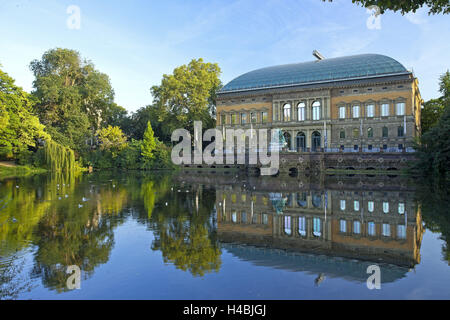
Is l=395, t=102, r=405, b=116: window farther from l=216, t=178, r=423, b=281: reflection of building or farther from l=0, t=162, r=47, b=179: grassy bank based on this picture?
l=0, t=162, r=47, b=179: grassy bank

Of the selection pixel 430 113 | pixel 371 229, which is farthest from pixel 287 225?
pixel 430 113

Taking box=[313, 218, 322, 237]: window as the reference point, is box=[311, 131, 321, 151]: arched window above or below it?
above

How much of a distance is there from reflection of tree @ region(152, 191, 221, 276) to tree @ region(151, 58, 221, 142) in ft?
142

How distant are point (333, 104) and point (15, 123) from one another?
4430 centimetres

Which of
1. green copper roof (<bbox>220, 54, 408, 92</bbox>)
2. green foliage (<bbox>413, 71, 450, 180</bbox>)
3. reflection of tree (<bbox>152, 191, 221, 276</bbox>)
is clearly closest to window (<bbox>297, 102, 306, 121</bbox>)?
green copper roof (<bbox>220, 54, 408, 92</bbox>)

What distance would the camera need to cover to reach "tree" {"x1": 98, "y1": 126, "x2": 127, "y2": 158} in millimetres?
53688

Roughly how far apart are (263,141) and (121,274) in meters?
46.7

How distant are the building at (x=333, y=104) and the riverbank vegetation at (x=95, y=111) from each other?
5.50 metres

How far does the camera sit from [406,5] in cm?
889

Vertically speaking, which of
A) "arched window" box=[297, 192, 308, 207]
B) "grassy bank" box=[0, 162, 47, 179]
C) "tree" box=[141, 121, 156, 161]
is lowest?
"arched window" box=[297, 192, 308, 207]

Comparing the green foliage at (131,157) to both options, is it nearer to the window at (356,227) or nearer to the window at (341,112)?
the window at (341,112)

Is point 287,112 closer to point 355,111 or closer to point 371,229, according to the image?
point 355,111

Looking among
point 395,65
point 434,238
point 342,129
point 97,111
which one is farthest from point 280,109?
point 434,238
